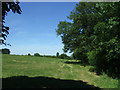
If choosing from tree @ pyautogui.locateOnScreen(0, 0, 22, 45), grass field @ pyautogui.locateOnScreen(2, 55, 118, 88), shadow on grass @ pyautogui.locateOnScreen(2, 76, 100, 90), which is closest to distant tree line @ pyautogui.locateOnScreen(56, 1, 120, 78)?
grass field @ pyautogui.locateOnScreen(2, 55, 118, 88)

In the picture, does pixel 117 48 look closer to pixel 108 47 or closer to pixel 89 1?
pixel 108 47

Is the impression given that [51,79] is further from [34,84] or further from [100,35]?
[100,35]

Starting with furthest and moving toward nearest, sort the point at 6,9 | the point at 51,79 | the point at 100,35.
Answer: the point at 100,35, the point at 51,79, the point at 6,9

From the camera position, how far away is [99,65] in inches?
609

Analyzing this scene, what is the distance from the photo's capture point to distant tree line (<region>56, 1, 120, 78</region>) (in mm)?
10562

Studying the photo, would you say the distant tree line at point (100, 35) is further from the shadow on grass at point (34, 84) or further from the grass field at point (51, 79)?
the shadow on grass at point (34, 84)

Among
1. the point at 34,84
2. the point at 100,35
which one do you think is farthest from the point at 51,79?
the point at 100,35

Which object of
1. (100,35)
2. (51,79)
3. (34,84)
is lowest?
(51,79)

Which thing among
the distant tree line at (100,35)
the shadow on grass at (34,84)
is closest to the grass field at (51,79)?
the shadow on grass at (34,84)

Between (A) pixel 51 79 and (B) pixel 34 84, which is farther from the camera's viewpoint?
(A) pixel 51 79

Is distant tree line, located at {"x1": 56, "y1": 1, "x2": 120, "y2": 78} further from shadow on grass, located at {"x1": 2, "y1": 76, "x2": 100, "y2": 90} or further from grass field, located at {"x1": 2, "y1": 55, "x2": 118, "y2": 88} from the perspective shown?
shadow on grass, located at {"x1": 2, "y1": 76, "x2": 100, "y2": 90}

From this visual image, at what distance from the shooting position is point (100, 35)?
1207 cm

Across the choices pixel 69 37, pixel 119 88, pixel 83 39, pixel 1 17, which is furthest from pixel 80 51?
pixel 1 17

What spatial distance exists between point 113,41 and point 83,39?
15.2m
